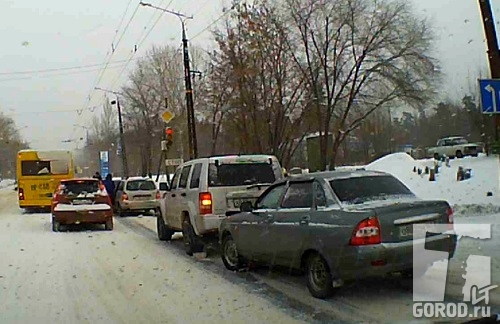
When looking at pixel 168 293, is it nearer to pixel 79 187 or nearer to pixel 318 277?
pixel 318 277

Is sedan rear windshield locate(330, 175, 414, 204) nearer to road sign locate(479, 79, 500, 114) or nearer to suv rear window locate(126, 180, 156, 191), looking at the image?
road sign locate(479, 79, 500, 114)

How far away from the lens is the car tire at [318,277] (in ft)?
25.4

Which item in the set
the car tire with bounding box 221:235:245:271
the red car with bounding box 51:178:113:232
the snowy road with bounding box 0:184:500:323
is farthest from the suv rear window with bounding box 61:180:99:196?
the car tire with bounding box 221:235:245:271

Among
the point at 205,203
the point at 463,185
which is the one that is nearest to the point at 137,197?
the point at 463,185

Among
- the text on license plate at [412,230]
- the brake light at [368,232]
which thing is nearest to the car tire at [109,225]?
the brake light at [368,232]

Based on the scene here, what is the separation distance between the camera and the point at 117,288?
9180mm

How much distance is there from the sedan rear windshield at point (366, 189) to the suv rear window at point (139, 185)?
16815 millimetres

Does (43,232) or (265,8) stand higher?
(265,8)

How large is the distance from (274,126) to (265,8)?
5.50 m

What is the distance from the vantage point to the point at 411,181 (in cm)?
2606

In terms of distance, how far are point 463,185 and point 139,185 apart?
11.7 meters

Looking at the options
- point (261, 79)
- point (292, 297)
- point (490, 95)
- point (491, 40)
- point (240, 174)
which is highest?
point (261, 79)

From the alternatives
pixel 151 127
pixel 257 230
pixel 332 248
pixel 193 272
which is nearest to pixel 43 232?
pixel 193 272

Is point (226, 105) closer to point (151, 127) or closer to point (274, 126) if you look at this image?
point (274, 126)
